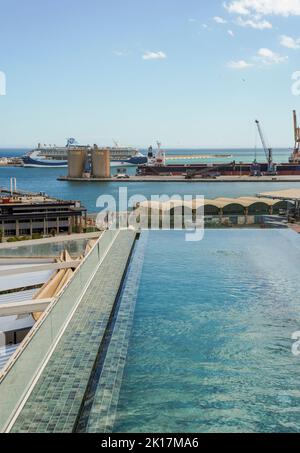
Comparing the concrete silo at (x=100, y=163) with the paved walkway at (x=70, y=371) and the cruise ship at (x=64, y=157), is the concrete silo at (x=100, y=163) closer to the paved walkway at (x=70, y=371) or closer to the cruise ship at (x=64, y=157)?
the cruise ship at (x=64, y=157)

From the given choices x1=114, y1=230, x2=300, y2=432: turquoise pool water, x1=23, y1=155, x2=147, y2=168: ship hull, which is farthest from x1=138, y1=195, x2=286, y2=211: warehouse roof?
x1=23, y1=155, x2=147, y2=168: ship hull

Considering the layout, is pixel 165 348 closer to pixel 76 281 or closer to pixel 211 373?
pixel 211 373

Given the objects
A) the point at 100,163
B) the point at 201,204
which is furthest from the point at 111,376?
the point at 100,163

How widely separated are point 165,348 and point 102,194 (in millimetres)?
40803

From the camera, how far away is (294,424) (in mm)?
4098

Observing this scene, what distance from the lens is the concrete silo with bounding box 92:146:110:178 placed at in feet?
201

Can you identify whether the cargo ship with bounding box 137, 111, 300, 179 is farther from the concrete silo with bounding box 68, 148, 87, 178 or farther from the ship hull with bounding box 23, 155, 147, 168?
the ship hull with bounding box 23, 155, 147, 168

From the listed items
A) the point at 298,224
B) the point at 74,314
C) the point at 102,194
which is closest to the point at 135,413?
the point at 74,314

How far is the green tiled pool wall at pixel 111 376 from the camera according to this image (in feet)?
13.4

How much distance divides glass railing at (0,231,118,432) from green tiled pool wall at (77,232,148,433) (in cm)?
52

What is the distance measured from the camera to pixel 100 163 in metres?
61.3

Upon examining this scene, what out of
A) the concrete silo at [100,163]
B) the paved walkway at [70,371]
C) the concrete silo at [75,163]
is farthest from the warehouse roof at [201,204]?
the concrete silo at [75,163]

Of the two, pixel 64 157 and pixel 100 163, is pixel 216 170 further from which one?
pixel 64 157

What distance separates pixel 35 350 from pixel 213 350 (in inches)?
71.4
